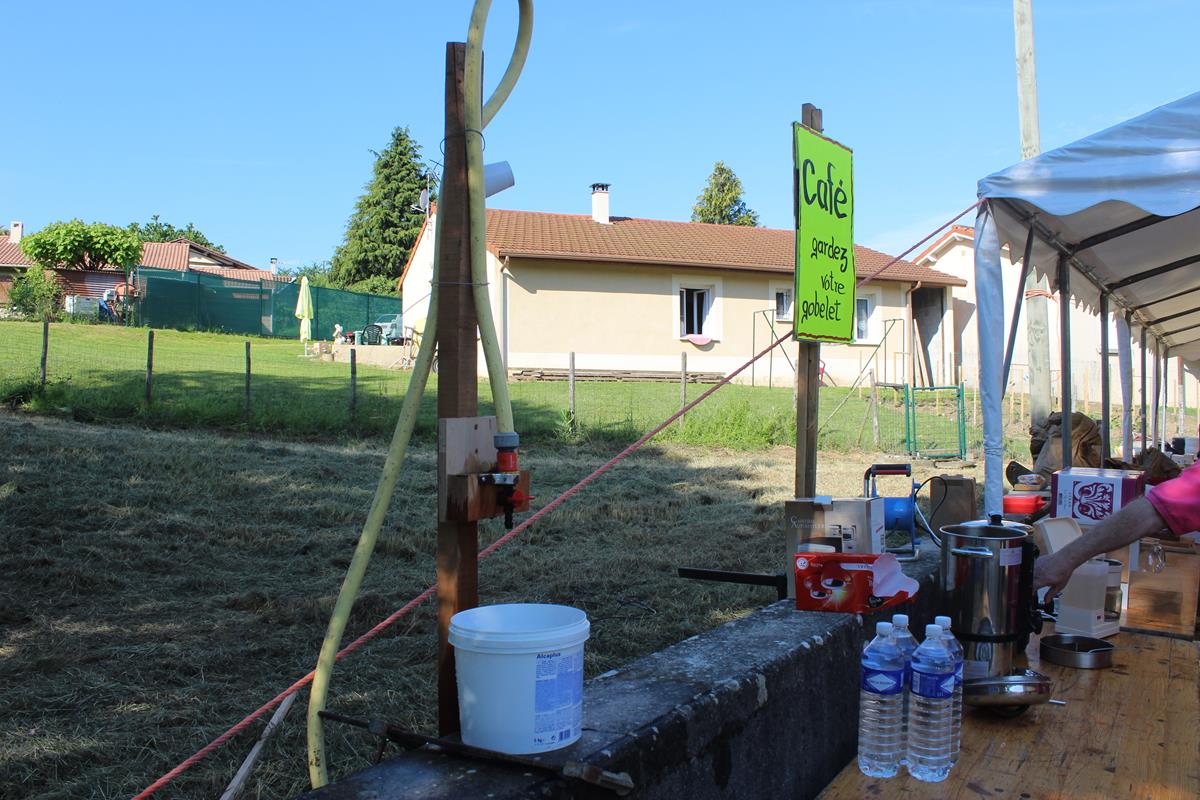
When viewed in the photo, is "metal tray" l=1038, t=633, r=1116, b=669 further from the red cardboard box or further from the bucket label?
the bucket label

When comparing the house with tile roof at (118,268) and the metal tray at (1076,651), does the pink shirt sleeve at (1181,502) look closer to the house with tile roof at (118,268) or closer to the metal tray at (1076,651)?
the metal tray at (1076,651)

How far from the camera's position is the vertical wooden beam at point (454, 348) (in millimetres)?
1920

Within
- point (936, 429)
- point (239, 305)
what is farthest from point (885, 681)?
point (239, 305)

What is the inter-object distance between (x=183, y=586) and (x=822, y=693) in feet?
14.5

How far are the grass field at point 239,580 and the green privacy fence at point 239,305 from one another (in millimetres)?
18950

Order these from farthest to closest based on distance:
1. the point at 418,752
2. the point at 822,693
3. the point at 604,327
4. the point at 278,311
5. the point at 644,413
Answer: the point at 278,311 < the point at 604,327 < the point at 644,413 < the point at 822,693 < the point at 418,752

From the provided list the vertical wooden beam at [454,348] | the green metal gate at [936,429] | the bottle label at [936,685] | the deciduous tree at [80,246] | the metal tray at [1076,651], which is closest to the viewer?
the vertical wooden beam at [454,348]

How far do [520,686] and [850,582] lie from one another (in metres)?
1.25

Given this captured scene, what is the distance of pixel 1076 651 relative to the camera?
2.79 m

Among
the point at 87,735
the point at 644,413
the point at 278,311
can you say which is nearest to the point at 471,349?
the point at 87,735

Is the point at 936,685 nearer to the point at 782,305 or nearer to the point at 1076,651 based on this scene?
the point at 1076,651

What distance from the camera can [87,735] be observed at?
341 cm

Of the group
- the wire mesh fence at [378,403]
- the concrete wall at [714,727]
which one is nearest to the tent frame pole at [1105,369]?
the wire mesh fence at [378,403]

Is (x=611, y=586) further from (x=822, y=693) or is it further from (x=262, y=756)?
(x=822, y=693)
